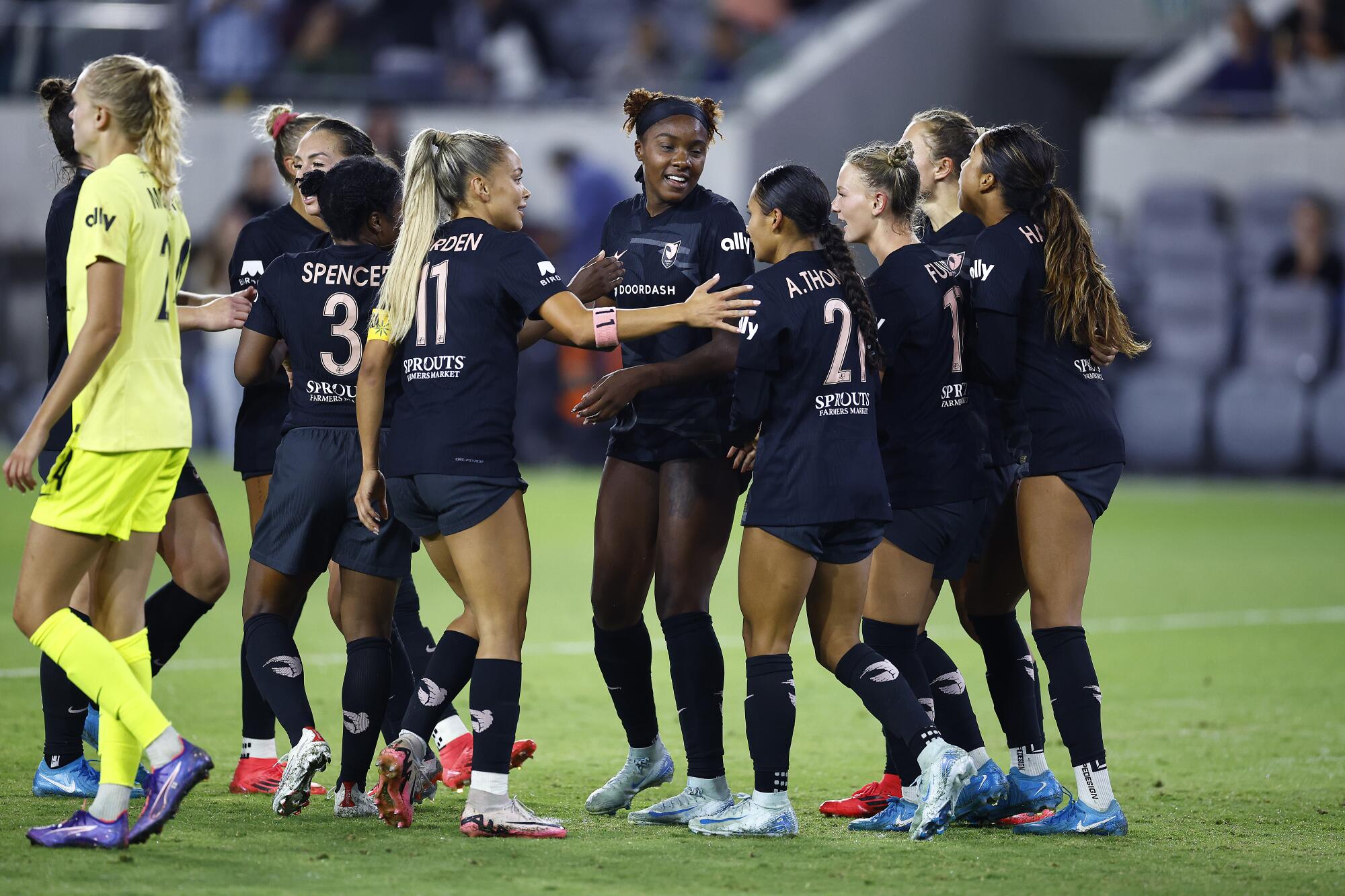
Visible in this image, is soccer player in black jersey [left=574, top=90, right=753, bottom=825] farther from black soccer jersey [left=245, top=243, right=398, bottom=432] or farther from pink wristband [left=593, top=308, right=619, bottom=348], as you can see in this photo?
black soccer jersey [left=245, top=243, right=398, bottom=432]

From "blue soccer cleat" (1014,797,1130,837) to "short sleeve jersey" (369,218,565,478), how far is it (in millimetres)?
1973

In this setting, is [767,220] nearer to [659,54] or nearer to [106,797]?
[106,797]

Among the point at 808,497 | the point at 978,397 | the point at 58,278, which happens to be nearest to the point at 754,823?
the point at 808,497

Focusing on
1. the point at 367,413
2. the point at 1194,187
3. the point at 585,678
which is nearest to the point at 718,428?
the point at 367,413

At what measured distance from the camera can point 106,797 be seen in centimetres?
483

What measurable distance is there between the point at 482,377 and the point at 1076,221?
191 cm

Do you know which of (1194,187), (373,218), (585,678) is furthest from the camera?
(1194,187)

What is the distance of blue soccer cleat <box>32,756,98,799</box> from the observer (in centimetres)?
561

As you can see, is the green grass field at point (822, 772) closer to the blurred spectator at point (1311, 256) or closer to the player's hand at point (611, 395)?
the player's hand at point (611, 395)

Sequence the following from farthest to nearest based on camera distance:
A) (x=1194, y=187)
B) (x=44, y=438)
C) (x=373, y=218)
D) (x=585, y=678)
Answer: (x=1194, y=187)
(x=585, y=678)
(x=373, y=218)
(x=44, y=438)

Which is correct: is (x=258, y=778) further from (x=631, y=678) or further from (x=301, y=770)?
(x=631, y=678)

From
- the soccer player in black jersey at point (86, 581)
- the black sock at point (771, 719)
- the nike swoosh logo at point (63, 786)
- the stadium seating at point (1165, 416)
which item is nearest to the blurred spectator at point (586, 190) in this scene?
the stadium seating at point (1165, 416)

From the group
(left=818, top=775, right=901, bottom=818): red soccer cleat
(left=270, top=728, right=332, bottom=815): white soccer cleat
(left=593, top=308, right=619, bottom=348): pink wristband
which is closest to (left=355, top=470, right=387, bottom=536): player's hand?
(left=270, top=728, right=332, bottom=815): white soccer cleat

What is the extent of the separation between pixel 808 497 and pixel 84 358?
2070 millimetres
